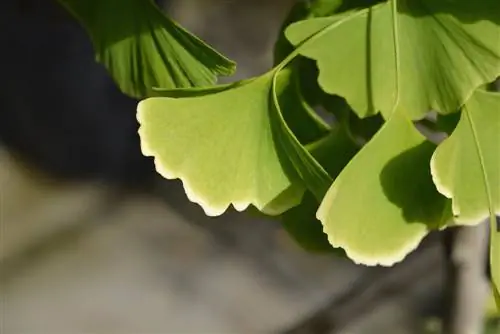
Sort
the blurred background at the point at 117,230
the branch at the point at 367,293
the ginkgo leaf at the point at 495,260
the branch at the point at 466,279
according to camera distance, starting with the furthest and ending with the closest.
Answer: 1. the blurred background at the point at 117,230
2. the branch at the point at 367,293
3. the branch at the point at 466,279
4. the ginkgo leaf at the point at 495,260

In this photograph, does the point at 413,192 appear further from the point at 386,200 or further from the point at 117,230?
the point at 117,230

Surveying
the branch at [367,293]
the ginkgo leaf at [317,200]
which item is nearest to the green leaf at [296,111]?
the ginkgo leaf at [317,200]

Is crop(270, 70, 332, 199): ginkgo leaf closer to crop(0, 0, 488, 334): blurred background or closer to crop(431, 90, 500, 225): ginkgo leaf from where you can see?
crop(431, 90, 500, 225): ginkgo leaf

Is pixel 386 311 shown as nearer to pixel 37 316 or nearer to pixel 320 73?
pixel 37 316

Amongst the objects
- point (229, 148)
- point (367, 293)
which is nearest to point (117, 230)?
point (367, 293)

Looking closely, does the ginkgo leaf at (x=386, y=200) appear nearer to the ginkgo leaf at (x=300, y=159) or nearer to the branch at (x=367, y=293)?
the ginkgo leaf at (x=300, y=159)

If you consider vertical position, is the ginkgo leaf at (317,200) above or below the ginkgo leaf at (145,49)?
below

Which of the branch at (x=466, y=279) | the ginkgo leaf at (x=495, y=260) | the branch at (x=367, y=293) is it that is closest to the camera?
the ginkgo leaf at (x=495, y=260)

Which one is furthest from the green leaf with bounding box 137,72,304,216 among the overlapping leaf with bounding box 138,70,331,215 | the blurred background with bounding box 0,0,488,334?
the blurred background with bounding box 0,0,488,334
